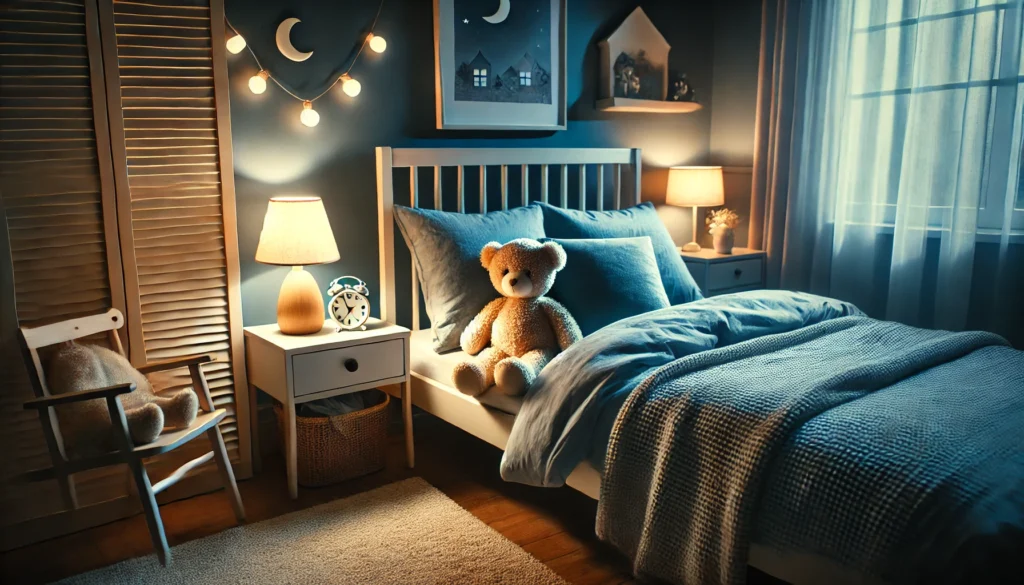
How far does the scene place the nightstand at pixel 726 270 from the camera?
3.60 metres

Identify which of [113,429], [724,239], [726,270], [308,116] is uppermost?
[308,116]

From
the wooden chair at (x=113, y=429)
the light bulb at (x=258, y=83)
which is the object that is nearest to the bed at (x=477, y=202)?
the light bulb at (x=258, y=83)

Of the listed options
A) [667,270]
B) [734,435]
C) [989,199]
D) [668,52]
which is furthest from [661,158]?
[734,435]

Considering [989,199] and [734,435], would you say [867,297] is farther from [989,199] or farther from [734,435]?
[734,435]

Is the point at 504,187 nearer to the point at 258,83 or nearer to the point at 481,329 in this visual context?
the point at 481,329

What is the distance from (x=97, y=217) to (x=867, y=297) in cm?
302

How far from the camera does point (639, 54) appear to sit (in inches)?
148

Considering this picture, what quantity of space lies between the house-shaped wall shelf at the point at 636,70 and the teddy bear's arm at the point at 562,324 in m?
1.41

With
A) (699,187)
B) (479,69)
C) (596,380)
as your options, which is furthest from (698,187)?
(596,380)

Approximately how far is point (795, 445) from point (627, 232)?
4.96 ft

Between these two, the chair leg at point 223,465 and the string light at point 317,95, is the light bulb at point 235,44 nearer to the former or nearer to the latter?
the string light at point 317,95

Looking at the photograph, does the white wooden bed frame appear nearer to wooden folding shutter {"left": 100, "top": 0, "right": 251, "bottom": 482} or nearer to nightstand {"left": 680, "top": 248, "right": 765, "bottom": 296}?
nightstand {"left": 680, "top": 248, "right": 765, "bottom": 296}

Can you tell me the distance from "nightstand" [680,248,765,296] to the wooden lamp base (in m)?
1.78

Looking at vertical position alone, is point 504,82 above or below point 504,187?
above
